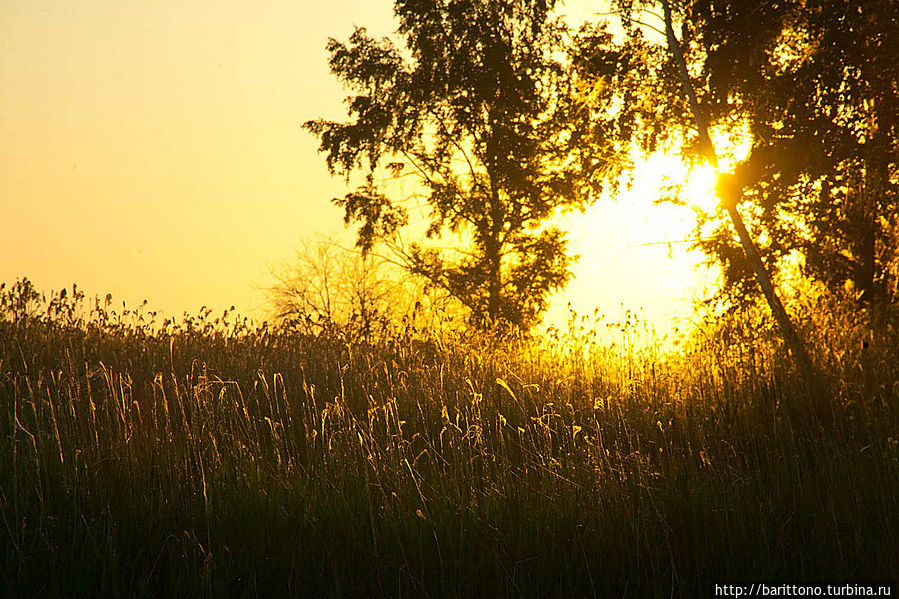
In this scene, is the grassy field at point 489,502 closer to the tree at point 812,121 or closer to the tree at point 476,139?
the tree at point 812,121

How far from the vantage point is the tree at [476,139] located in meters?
19.8

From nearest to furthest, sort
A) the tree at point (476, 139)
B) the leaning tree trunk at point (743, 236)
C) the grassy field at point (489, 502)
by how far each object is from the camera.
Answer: the grassy field at point (489, 502), the leaning tree trunk at point (743, 236), the tree at point (476, 139)

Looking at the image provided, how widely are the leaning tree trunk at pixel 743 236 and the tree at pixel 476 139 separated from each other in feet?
27.4

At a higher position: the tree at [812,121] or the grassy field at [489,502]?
the tree at [812,121]

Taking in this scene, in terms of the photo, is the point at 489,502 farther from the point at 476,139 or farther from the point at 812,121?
the point at 476,139

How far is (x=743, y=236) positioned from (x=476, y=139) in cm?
1057

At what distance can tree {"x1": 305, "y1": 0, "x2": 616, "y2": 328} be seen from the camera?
781 inches

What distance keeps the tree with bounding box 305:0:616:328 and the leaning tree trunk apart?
27.4ft

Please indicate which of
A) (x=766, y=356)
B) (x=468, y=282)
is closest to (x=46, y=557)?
(x=766, y=356)

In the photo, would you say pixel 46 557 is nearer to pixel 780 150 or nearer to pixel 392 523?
pixel 392 523

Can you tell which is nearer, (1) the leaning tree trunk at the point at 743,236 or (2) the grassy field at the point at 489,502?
(2) the grassy field at the point at 489,502

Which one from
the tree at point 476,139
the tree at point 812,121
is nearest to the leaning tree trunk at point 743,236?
the tree at point 812,121

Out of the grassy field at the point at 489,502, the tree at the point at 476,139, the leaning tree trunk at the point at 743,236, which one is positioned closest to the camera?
the grassy field at the point at 489,502

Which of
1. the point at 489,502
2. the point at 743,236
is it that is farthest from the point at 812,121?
the point at 489,502
